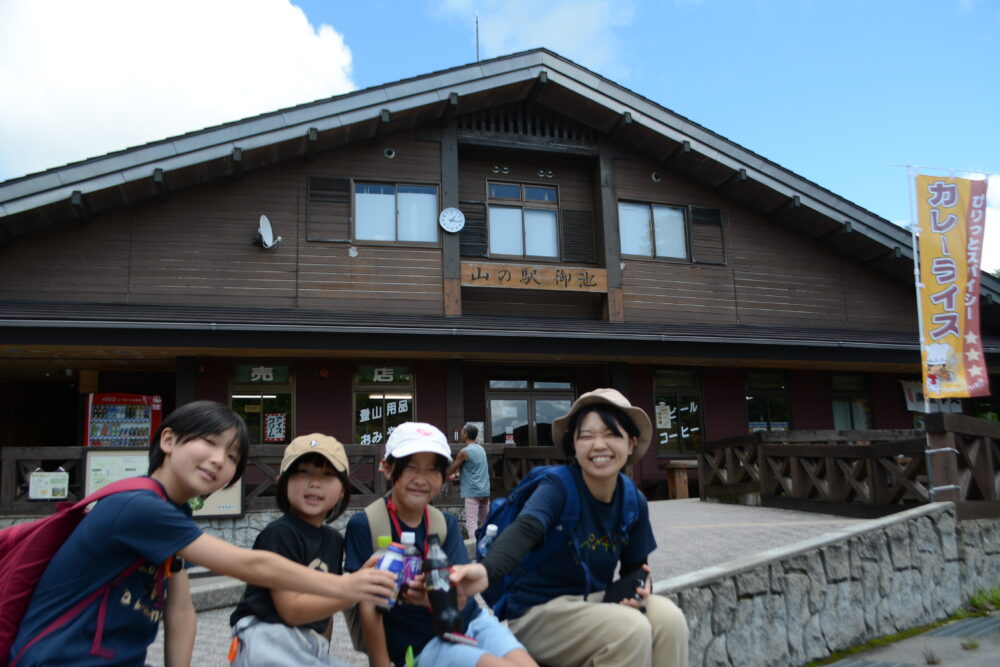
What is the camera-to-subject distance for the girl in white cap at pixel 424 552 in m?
2.58

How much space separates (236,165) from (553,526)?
1091cm

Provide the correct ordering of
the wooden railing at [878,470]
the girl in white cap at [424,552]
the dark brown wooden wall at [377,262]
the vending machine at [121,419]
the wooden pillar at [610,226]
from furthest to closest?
the wooden pillar at [610,226]
the vending machine at [121,419]
the dark brown wooden wall at [377,262]
the wooden railing at [878,470]
the girl in white cap at [424,552]

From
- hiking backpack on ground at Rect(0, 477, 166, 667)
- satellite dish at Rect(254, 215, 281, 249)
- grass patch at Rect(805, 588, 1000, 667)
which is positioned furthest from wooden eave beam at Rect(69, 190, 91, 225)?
grass patch at Rect(805, 588, 1000, 667)

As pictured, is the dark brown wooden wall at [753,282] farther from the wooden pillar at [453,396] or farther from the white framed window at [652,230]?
the wooden pillar at [453,396]

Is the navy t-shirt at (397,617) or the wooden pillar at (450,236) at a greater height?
the wooden pillar at (450,236)

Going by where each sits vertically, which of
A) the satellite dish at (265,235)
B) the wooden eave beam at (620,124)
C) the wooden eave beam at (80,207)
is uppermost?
the wooden eave beam at (620,124)

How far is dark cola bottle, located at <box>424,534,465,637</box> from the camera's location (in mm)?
2387

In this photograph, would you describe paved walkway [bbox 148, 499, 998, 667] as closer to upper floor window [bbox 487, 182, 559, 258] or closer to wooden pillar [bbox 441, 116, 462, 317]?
wooden pillar [bbox 441, 116, 462, 317]

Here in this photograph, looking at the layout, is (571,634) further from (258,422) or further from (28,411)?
(28,411)

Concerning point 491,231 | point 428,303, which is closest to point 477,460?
A: point 428,303

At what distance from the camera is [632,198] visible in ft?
47.7

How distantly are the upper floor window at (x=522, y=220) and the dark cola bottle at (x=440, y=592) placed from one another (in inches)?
456

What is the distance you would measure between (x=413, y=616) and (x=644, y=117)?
12.9 metres

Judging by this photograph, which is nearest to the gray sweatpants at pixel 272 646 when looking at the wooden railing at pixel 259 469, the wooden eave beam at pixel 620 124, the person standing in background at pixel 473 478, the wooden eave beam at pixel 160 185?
the person standing in background at pixel 473 478
